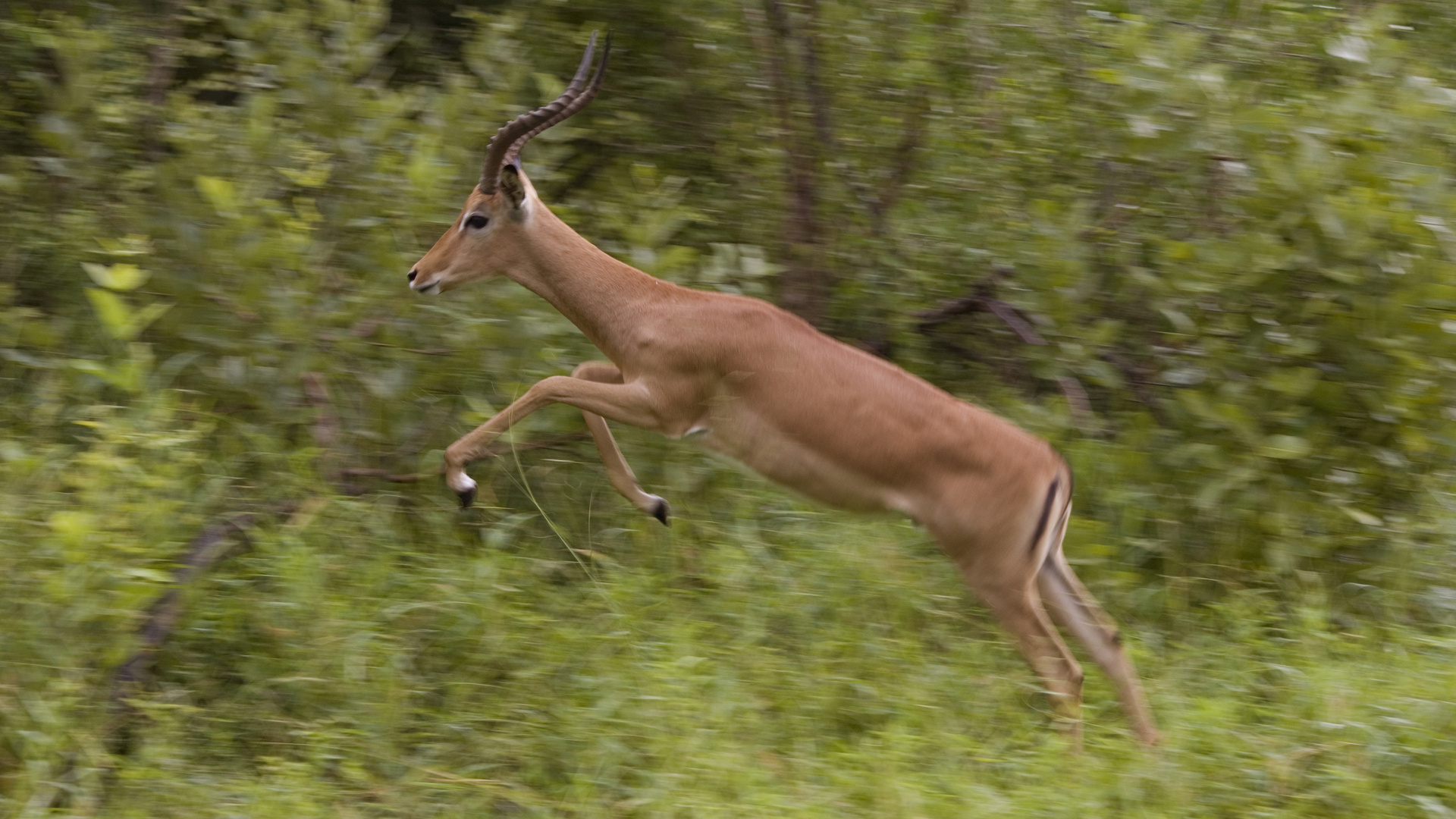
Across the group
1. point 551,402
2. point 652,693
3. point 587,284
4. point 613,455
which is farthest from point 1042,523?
point 587,284

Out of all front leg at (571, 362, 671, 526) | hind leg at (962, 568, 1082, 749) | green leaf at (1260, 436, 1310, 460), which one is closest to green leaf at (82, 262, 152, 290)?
front leg at (571, 362, 671, 526)

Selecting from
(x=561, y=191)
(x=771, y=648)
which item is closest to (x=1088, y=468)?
(x=771, y=648)

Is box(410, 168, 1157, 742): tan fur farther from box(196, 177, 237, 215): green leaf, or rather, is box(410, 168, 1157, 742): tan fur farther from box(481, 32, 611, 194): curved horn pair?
box(196, 177, 237, 215): green leaf

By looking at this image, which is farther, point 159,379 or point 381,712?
point 159,379

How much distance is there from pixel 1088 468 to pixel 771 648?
175 cm

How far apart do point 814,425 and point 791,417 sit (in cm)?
9

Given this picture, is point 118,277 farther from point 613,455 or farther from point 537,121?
point 613,455

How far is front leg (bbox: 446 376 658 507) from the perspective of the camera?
4836mm

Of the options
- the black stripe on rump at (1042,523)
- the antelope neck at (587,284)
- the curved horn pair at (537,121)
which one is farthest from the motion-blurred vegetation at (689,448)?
the black stripe on rump at (1042,523)

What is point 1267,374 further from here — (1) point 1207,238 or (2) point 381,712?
(2) point 381,712

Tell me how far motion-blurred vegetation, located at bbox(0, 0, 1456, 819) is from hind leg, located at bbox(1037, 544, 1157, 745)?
0.12m

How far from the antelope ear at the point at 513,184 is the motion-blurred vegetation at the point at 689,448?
0.36 meters

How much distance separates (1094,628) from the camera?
→ 4.74m

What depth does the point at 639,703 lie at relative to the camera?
4.25 m
